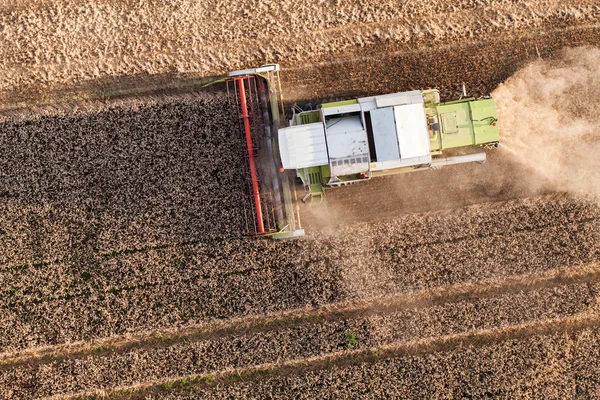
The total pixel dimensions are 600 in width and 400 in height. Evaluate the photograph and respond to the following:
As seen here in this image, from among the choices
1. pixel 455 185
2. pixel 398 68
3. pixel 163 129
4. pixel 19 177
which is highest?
pixel 398 68

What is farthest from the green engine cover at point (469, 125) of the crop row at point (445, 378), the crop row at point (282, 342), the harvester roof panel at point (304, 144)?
the crop row at point (445, 378)

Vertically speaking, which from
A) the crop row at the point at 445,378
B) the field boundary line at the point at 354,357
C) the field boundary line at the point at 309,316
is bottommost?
the crop row at the point at 445,378

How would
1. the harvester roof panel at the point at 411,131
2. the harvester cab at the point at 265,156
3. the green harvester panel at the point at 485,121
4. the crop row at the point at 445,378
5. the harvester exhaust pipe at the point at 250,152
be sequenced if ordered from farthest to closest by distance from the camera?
the crop row at the point at 445,378, the harvester cab at the point at 265,156, the harvester exhaust pipe at the point at 250,152, the green harvester panel at the point at 485,121, the harvester roof panel at the point at 411,131

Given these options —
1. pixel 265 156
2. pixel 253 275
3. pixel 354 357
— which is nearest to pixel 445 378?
pixel 354 357

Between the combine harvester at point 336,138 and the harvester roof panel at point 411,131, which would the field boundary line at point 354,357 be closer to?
the combine harvester at point 336,138

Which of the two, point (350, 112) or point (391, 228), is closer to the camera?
point (350, 112)

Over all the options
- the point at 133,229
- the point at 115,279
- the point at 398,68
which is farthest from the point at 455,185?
the point at 115,279

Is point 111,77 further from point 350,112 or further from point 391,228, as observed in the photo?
point 391,228
